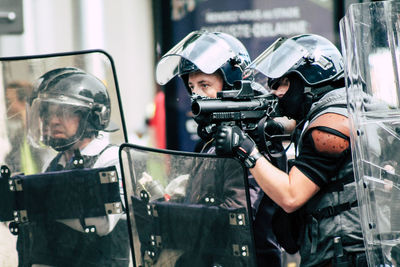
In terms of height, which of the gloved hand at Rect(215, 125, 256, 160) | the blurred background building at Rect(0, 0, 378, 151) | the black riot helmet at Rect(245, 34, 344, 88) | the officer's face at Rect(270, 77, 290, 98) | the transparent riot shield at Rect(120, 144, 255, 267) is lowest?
the transparent riot shield at Rect(120, 144, 255, 267)

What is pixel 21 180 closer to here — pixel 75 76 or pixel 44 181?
pixel 44 181

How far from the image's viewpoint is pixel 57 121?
11.0 ft

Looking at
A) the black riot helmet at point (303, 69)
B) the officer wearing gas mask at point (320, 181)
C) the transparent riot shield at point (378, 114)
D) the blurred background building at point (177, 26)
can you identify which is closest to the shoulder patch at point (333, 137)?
the officer wearing gas mask at point (320, 181)

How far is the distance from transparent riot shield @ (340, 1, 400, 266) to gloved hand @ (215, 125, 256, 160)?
17.4 inches

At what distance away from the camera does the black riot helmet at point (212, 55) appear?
358cm

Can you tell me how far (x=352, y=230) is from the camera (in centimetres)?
292

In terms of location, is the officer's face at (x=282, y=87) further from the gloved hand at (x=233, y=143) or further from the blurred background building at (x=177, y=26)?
the blurred background building at (x=177, y=26)

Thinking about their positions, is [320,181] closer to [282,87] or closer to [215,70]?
[282,87]

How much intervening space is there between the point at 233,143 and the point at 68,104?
94 centimetres

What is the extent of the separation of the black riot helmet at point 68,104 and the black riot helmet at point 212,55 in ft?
1.64

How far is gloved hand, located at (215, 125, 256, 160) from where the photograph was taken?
2.79 m

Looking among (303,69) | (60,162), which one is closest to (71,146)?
(60,162)

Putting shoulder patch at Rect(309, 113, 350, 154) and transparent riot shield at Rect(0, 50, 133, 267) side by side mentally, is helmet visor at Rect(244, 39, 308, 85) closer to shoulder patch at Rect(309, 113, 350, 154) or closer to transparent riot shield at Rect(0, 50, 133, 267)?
shoulder patch at Rect(309, 113, 350, 154)

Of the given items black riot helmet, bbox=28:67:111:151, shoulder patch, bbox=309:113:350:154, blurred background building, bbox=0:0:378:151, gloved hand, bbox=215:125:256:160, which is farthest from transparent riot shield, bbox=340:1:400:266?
blurred background building, bbox=0:0:378:151
